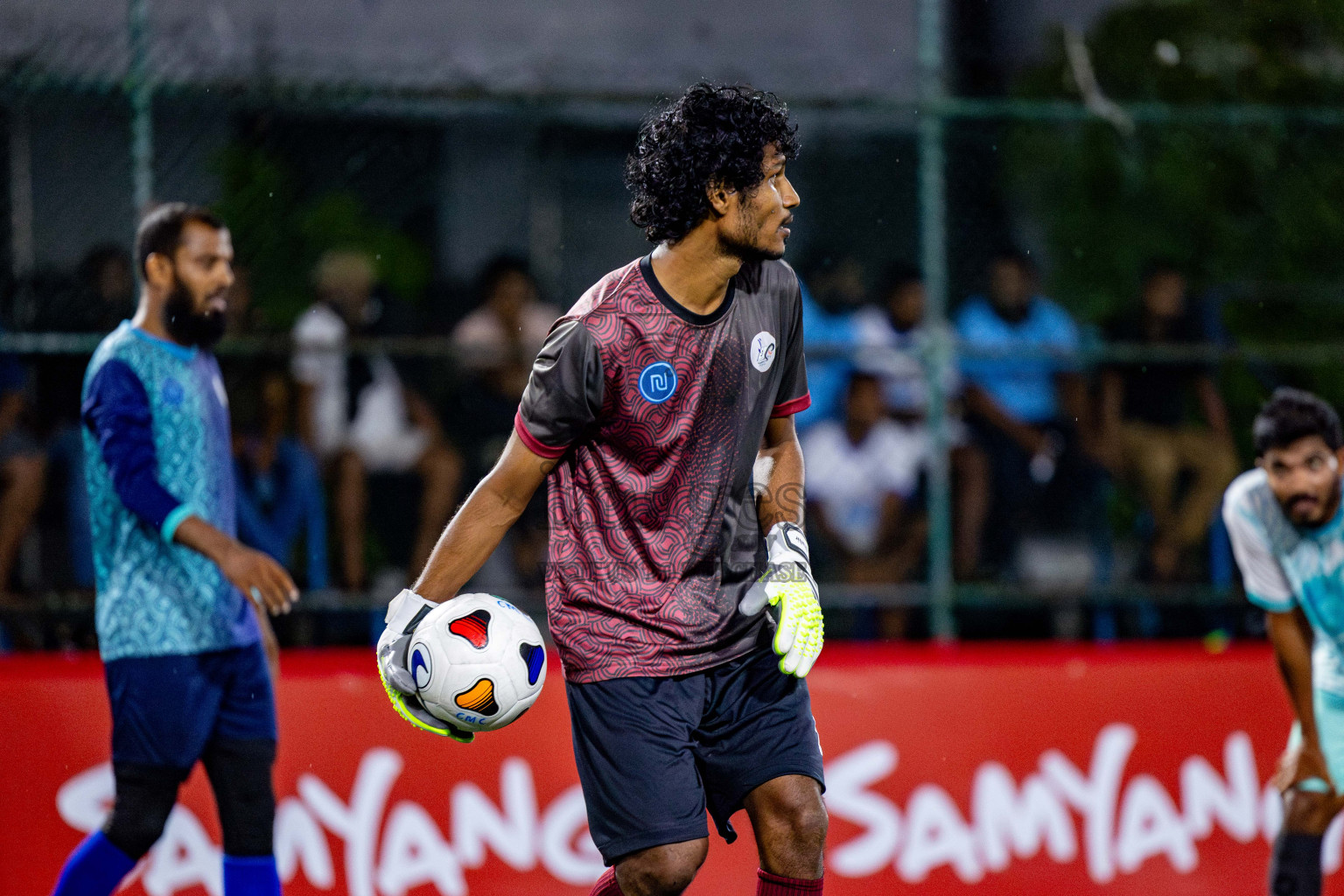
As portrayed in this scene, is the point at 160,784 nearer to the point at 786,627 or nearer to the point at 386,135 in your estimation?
the point at 786,627

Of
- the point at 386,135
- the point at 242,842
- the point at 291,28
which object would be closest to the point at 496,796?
the point at 242,842

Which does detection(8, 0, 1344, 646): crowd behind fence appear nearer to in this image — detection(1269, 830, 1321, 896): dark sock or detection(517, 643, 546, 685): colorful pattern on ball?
detection(1269, 830, 1321, 896): dark sock

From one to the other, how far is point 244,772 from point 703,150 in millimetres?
2422

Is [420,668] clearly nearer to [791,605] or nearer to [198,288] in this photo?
[791,605]

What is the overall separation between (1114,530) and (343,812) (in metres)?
3.96

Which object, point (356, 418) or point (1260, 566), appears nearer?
point (1260, 566)

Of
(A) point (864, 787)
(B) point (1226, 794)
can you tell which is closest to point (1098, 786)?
(B) point (1226, 794)

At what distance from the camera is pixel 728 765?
3.63 metres

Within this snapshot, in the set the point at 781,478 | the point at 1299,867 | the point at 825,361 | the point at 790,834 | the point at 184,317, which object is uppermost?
the point at 184,317

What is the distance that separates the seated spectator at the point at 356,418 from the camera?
6973 millimetres

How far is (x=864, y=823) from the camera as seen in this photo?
17.8 ft

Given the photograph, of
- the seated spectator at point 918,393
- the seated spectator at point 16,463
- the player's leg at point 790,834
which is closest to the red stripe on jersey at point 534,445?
the player's leg at point 790,834

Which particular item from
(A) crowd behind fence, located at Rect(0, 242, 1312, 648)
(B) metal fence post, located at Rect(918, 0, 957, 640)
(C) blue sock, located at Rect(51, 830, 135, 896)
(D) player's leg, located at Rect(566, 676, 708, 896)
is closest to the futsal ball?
(D) player's leg, located at Rect(566, 676, 708, 896)

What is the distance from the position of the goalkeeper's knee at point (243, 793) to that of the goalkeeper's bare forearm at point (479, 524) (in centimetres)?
141
